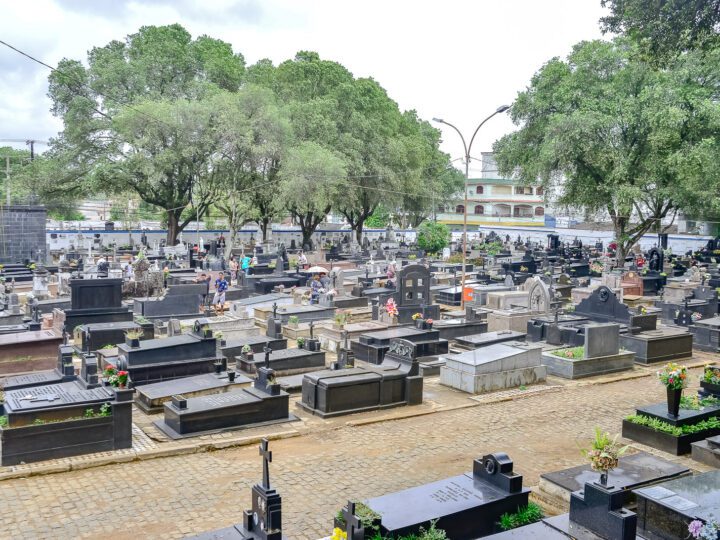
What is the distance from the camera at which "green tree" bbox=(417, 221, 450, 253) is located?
4728 cm

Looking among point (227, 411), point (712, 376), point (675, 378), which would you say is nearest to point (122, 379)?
point (227, 411)

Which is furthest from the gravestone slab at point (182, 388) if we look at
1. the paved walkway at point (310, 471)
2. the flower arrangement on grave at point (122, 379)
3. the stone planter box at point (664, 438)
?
the stone planter box at point (664, 438)

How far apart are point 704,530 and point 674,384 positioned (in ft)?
16.8

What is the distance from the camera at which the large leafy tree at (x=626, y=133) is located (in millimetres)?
31125

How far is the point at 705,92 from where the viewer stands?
31.8 m

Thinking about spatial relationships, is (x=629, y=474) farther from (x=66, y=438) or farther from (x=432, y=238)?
(x=432, y=238)

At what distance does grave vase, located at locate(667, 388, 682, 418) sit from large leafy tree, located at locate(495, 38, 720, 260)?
71.6 ft

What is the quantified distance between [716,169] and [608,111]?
5981mm

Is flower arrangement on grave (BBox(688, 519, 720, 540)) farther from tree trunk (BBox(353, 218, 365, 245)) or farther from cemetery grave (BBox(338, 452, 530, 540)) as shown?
tree trunk (BBox(353, 218, 365, 245))

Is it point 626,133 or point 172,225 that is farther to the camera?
point 172,225

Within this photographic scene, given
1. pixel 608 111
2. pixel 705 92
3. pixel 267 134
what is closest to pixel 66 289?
pixel 267 134

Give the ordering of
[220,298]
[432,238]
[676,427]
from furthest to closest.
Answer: [432,238] < [220,298] < [676,427]

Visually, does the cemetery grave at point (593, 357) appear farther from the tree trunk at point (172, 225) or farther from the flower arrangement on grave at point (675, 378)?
the tree trunk at point (172, 225)

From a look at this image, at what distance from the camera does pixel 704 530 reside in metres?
6.31
